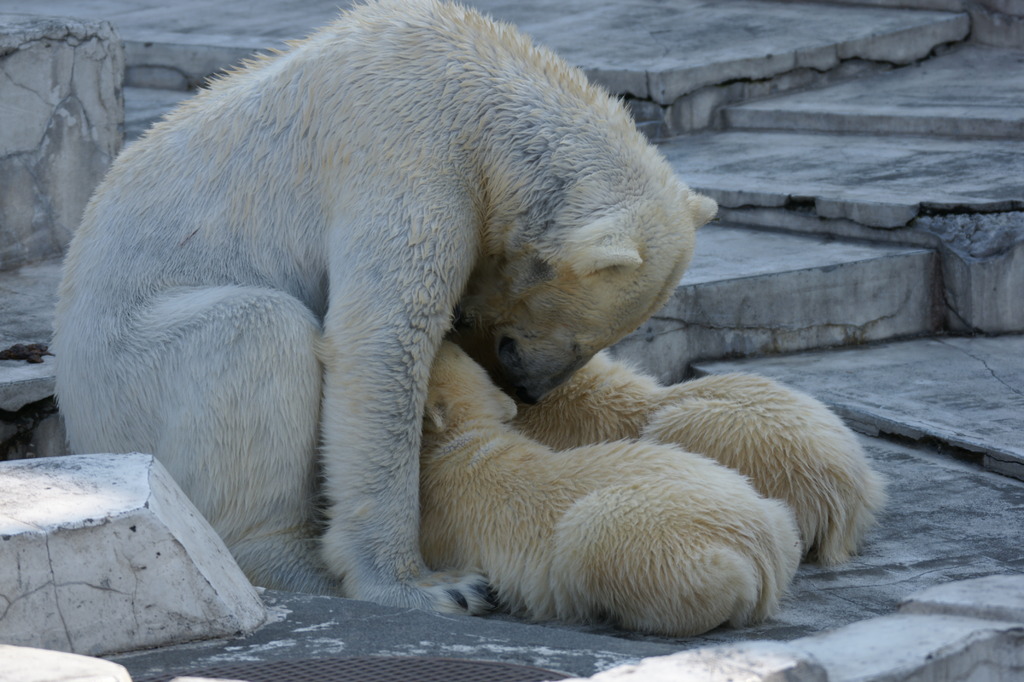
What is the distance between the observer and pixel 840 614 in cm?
289

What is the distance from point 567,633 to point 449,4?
1.57m

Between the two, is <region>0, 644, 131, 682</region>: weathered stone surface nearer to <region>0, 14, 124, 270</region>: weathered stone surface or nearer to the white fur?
the white fur

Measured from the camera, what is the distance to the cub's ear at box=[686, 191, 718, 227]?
3145 millimetres

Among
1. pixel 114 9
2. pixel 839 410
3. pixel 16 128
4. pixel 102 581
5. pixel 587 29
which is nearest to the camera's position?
pixel 102 581

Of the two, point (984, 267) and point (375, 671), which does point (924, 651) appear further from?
point (984, 267)

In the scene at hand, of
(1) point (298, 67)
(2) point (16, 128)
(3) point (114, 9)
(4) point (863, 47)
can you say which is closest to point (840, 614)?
(1) point (298, 67)

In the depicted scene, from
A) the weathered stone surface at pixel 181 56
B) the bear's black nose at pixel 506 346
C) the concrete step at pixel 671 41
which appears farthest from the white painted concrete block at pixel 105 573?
the weathered stone surface at pixel 181 56

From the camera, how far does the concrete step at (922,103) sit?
6.20 m

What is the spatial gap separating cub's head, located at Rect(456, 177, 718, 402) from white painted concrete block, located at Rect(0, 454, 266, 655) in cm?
100

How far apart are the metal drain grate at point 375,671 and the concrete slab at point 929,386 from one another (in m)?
2.02

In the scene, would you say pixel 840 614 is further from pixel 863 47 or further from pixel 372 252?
pixel 863 47

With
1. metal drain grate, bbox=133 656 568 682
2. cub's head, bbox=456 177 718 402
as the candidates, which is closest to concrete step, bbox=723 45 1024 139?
cub's head, bbox=456 177 718 402

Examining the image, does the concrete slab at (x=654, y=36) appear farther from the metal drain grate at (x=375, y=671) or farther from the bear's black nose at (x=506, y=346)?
the metal drain grate at (x=375, y=671)

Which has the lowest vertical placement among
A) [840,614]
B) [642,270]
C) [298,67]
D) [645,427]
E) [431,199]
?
[840,614]
